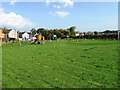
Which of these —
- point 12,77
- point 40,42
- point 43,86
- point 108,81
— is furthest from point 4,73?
point 40,42

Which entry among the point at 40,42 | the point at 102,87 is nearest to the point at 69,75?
the point at 102,87

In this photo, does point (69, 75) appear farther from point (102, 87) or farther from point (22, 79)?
point (102, 87)

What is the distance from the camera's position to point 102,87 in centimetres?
1114

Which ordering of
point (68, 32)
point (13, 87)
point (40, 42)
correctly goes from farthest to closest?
point (68, 32)
point (40, 42)
point (13, 87)

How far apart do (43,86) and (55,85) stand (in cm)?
47

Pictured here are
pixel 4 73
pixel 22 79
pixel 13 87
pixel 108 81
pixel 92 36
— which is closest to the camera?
pixel 13 87

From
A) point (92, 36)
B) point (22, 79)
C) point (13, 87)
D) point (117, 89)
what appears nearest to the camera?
point (117, 89)

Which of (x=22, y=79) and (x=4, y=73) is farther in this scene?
(x=4, y=73)

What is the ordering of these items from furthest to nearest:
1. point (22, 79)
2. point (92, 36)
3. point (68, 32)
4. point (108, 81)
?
point (68, 32) < point (92, 36) < point (22, 79) < point (108, 81)

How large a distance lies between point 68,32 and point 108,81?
5578 inches

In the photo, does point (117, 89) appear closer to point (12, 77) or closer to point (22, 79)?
point (22, 79)

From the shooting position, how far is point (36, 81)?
42.0ft

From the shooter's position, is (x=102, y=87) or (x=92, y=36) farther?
(x=92, y=36)

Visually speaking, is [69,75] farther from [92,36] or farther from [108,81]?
[92,36]
